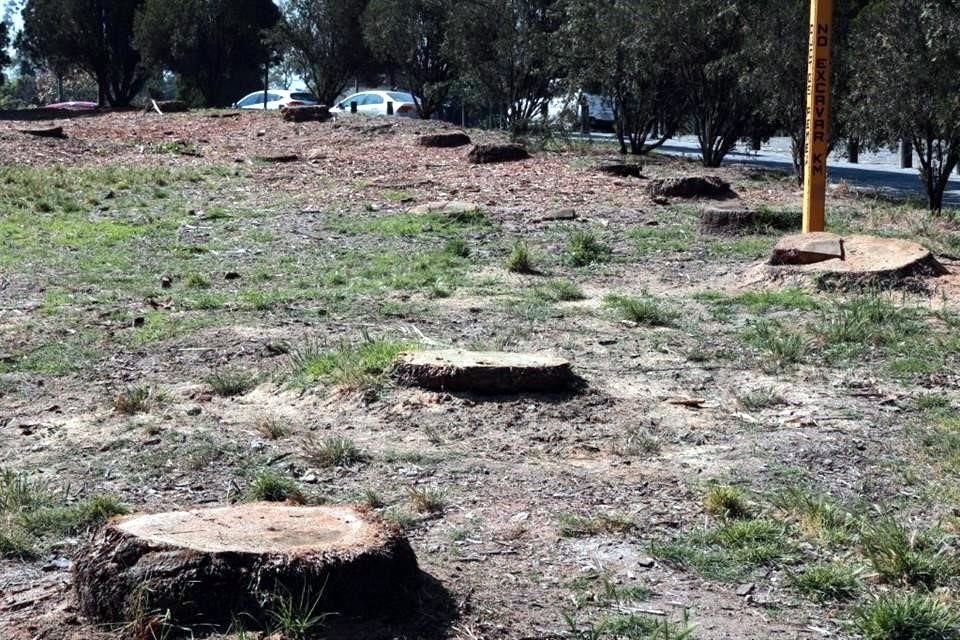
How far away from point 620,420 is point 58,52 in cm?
3663

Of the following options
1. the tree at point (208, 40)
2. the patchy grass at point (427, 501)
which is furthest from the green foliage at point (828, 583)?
the tree at point (208, 40)

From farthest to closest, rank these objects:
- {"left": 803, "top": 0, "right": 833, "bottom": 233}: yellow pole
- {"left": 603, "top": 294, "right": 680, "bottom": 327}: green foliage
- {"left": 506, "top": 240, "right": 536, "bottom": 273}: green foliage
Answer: {"left": 506, "top": 240, "right": 536, "bottom": 273}: green foliage
{"left": 803, "top": 0, "right": 833, "bottom": 233}: yellow pole
{"left": 603, "top": 294, "right": 680, "bottom": 327}: green foliage

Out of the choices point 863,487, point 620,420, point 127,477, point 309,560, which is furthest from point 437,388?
point 309,560

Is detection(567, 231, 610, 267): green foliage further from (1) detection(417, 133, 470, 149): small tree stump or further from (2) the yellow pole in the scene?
(1) detection(417, 133, 470, 149): small tree stump

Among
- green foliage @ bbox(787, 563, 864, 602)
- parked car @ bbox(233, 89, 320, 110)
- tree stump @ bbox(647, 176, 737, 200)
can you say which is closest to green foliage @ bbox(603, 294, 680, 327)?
green foliage @ bbox(787, 563, 864, 602)

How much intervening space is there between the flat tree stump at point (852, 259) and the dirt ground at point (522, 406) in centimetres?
17

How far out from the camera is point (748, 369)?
6801mm

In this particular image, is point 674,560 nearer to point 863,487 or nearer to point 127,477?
point 863,487

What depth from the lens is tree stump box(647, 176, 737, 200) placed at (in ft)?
44.2

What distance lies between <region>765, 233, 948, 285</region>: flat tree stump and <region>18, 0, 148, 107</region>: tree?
31510 millimetres

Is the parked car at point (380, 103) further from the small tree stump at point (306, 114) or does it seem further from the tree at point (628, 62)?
the tree at point (628, 62)

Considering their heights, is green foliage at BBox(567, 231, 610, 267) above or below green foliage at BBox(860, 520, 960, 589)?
above

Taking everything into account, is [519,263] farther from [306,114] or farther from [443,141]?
[306,114]

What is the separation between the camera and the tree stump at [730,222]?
11.2 meters
